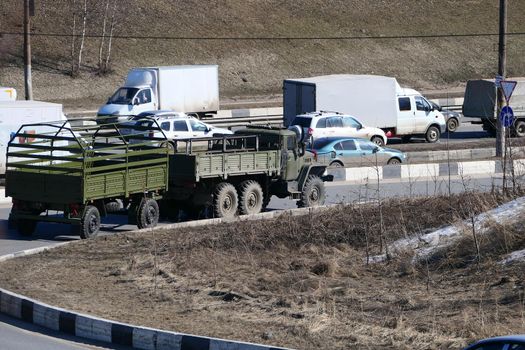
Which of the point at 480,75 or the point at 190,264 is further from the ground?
the point at 480,75

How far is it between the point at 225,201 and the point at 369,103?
60.6 ft

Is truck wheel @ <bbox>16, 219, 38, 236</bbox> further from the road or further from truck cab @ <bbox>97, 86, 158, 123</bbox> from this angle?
truck cab @ <bbox>97, 86, 158, 123</bbox>

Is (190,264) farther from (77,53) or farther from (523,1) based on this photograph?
(523,1)

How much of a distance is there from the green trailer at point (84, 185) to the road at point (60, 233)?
404 mm

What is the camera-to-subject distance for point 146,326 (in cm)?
1111

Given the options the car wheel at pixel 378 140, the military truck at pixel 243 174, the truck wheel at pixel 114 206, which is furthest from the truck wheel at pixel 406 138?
the truck wheel at pixel 114 206

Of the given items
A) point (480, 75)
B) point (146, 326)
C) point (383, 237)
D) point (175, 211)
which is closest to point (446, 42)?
point (480, 75)

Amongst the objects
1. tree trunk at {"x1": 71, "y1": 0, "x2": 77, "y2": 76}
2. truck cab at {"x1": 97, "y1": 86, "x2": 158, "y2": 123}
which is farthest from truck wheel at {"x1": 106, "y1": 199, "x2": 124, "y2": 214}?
tree trunk at {"x1": 71, "y1": 0, "x2": 77, "y2": 76}

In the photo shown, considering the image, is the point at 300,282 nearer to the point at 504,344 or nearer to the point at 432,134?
the point at 504,344

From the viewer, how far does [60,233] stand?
61.7 feet

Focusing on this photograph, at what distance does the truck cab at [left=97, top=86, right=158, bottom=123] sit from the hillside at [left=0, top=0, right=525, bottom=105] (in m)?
6.71

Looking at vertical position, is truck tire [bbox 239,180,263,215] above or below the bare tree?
below

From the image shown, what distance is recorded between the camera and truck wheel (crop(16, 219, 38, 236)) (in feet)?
60.4

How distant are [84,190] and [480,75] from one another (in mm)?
45885
